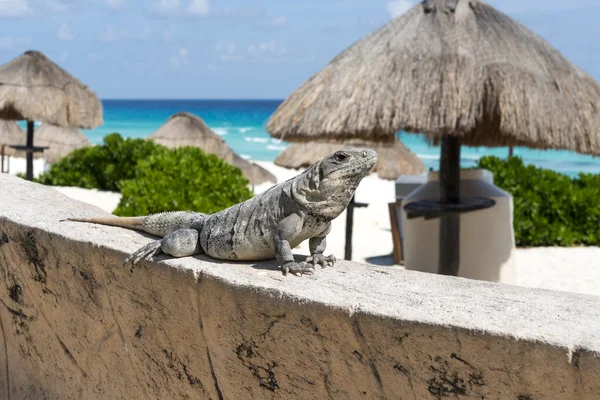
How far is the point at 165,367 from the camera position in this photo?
263cm

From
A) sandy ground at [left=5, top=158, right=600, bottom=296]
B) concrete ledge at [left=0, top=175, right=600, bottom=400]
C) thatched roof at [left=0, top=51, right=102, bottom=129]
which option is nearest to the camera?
concrete ledge at [left=0, top=175, right=600, bottom=400]

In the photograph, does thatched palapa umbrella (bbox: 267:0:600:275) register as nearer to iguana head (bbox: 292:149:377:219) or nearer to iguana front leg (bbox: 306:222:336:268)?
iguana front leg (bbox: 306:222:336:268)

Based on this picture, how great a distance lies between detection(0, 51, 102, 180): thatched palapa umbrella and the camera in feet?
35.0

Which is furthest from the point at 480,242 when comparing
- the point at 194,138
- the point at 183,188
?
the point at 194,138

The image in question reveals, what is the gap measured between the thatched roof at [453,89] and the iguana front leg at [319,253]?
3.13m

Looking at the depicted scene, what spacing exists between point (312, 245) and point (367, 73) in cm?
352

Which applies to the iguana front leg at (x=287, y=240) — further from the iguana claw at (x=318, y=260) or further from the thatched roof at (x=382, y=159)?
the thatched roof at (x=382, y=159)

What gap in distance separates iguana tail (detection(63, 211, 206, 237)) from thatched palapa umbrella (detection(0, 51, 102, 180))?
8.14 metres

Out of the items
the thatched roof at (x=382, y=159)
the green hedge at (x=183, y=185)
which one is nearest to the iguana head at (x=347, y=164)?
the green hedge at (x=183, y=185)

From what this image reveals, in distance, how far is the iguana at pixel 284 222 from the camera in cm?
240

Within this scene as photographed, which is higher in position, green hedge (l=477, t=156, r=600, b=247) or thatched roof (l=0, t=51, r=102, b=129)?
thatched roof (l=0, t=51, r=102, b=129)

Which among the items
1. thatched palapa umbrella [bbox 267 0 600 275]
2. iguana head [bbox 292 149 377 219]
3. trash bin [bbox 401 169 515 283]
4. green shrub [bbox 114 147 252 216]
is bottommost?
trash bin [bbox 401 169 515 283]

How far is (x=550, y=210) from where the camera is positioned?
31.2ft

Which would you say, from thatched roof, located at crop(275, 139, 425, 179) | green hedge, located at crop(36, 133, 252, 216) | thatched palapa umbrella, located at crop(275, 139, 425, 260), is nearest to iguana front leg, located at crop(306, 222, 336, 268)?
green hedge, located at crop(36, 133, 252, 216)
